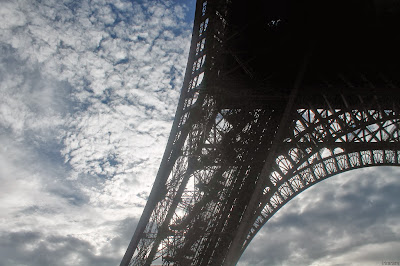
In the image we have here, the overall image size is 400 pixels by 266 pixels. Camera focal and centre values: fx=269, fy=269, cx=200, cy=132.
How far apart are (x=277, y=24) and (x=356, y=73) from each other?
412cm

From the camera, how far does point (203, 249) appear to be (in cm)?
1004

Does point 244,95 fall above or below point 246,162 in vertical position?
above

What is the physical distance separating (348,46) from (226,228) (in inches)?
337

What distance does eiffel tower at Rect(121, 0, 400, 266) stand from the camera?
9633mm

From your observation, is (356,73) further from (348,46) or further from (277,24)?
(277,24)

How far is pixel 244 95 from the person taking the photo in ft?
34.9

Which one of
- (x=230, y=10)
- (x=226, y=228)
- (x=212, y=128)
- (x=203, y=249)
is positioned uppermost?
(x=230, y=10)

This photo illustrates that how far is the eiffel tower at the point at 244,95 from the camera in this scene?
963 cm

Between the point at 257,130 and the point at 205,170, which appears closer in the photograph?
the point at 205,170

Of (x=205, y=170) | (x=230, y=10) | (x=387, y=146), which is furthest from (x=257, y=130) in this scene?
(x=387, y=146)

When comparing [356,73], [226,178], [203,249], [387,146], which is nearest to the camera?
[203,249]

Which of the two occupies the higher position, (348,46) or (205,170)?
(348,46)

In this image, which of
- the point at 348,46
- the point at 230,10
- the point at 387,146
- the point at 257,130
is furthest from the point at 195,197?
the point at 387,146

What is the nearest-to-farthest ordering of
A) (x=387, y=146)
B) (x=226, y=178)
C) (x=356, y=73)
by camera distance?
(x=226, y=178) < (x=356, y=73) < (x=387, y=146)
